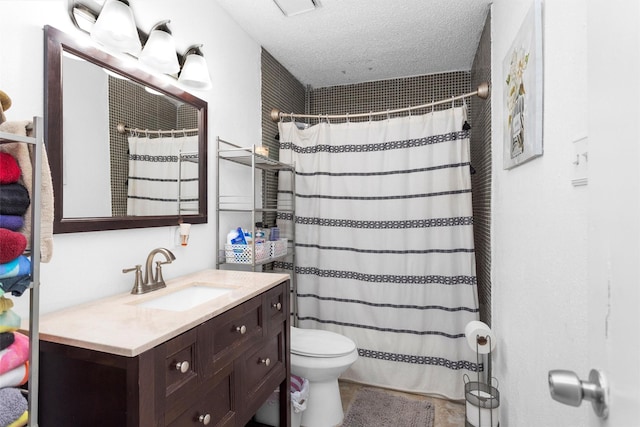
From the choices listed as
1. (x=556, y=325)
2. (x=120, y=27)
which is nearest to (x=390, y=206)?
(x=556, y=325)

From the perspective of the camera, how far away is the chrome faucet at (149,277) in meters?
1.32

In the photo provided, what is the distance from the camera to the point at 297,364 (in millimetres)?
1811

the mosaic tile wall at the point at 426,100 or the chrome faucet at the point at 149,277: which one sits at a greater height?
the mosaic tile wall at the point at 426,100

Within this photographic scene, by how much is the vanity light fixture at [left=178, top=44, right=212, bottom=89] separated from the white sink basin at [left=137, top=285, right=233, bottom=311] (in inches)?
39.1

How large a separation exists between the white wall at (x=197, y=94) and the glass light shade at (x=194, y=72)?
0.52ft

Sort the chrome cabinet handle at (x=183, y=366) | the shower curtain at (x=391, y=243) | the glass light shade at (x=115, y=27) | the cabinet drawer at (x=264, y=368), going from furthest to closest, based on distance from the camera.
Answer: the shower curtain at (x=391, y=243) < the cabinet drawer at (x=264, y=368) < the glass light shade at (x=115, y=27) < the chrome cabinet handle at (x=183, y=366)

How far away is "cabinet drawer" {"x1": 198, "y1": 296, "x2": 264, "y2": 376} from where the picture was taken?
1.05 m

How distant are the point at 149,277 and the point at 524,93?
1650 mm

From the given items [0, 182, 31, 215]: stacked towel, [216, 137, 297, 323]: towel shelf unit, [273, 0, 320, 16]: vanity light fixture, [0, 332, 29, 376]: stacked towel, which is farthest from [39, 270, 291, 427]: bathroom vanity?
[273, 0, 320, 16]: vanity light fixture

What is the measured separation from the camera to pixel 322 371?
5.80 ft

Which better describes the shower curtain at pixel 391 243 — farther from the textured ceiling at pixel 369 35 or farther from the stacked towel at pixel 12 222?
the stacked towel at pixel 12 222

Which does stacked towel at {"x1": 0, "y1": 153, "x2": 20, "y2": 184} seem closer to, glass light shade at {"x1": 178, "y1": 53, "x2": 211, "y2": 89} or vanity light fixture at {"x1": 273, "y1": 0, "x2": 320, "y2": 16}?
glass light shade at {"x1": 178, "y1": 53, "x2": 211, "y2": 89}

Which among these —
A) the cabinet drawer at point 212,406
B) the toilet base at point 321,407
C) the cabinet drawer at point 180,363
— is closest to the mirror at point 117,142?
the cabinet drawer at point 180,363

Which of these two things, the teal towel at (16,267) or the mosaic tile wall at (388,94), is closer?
the teal towel at (16,267)
